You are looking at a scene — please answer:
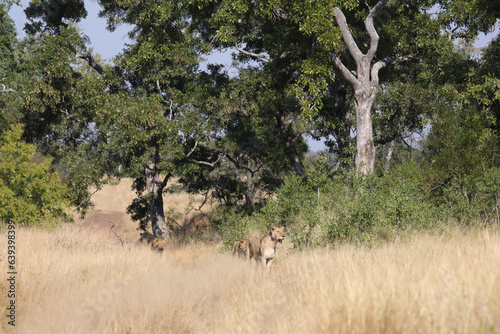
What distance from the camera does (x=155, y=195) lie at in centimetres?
2095

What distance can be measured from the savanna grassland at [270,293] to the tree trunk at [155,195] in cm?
936

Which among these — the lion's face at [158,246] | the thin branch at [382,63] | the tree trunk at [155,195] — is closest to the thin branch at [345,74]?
the thin branch at [382,63]

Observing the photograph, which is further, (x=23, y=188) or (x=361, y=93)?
(x=23, y=188)

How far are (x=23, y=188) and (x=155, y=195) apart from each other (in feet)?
19.0

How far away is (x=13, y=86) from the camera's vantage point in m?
21.8

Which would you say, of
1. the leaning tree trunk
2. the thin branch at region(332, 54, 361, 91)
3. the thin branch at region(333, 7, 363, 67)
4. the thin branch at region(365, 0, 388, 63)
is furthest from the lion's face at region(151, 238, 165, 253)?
the thin branch at region(365, 0, 388, 63)

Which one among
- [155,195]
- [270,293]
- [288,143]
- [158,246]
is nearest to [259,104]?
[288,143]

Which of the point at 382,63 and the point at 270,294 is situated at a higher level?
the point at 382,63

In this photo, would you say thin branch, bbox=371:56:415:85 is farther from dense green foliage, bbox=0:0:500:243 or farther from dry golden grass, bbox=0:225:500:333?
dry golden grass, bbox=0:225:500:333

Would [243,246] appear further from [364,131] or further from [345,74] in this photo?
[345,74]

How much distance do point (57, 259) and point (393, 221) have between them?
8433 millimetres

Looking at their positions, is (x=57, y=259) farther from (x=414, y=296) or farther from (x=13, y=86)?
(x=13, y=86)

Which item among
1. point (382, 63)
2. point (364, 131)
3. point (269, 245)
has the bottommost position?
point (269, 245)

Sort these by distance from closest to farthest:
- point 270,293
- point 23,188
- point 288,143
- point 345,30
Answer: point 270,293, point 345,30, point 23,188, point 288,143
